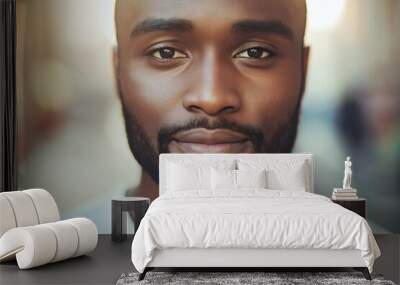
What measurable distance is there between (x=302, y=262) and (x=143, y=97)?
3.23 m

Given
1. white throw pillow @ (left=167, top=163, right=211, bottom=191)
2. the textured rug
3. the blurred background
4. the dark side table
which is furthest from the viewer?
the blurred background

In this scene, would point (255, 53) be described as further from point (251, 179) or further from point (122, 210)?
point (122, 210)

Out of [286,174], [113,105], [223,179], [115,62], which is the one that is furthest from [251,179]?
[115,62]

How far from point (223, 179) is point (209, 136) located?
92cm

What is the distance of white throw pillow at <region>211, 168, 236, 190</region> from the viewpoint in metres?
6.66

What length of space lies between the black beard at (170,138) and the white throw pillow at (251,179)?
84cm

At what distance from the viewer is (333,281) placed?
4914 millimetres

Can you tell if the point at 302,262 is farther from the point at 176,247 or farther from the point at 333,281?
the point at 176,247

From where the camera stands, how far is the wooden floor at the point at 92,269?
506 centimetres

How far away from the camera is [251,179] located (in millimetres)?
6664

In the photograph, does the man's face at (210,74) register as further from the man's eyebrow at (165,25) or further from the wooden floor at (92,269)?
the wooden floor at (92,269)

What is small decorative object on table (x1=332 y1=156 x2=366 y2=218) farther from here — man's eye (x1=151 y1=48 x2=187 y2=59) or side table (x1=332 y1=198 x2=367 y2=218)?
man's eye (x1=151 y1=48 x2=187 y2=59)

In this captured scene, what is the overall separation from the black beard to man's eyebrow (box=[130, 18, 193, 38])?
90 centimetres

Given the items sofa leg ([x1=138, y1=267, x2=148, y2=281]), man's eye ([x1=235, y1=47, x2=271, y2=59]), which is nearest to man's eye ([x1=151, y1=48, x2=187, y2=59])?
man's eye ([x1=235, y1=47, x2=271, y2=59])
